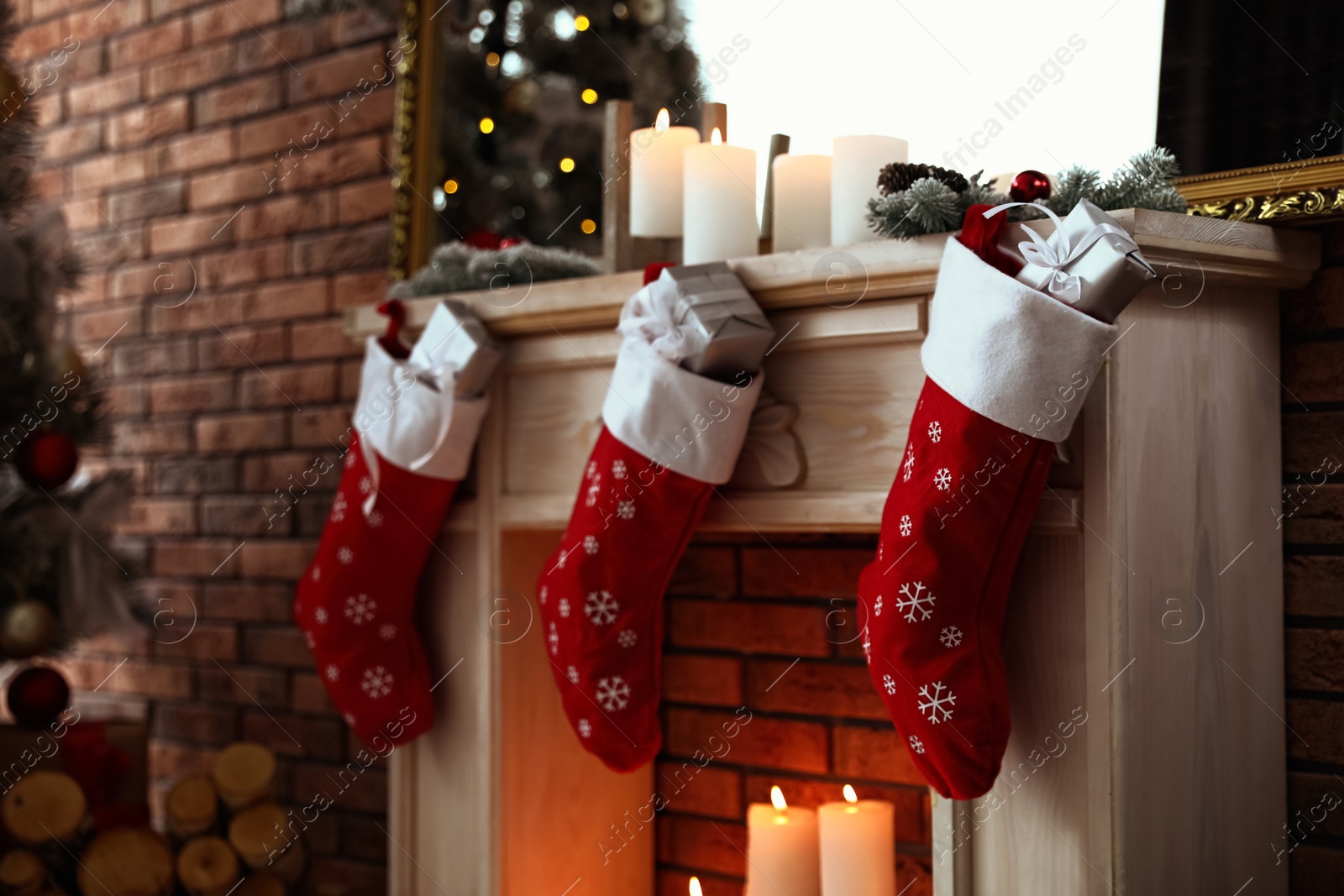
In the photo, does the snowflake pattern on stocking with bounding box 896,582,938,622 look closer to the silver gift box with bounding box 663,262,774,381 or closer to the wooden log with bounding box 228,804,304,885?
the silver gift box with bounding box 663,262,774,381

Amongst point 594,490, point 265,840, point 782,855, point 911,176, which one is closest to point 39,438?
point 265,840

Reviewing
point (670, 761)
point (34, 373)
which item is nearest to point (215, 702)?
point (34, 373)

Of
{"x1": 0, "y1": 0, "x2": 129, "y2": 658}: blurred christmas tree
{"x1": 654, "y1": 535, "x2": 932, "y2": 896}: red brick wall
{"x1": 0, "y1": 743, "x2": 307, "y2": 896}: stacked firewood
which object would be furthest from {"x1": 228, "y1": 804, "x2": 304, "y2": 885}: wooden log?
{"x1": 654, "y1": 535, "x2": 932, "y2": 896}: red brick wall

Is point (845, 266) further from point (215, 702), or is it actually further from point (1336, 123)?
point (215, 702)

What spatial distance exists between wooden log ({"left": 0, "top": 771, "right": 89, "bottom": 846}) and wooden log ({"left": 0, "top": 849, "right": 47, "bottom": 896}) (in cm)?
4

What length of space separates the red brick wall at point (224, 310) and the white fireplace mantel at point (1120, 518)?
83cm

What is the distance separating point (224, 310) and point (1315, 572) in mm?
1996

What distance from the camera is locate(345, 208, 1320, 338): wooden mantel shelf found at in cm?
120

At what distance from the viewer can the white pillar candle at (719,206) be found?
1513 millimetres

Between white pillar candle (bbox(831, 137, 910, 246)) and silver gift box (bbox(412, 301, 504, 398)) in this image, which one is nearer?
white pillar candle (bbox(831, 137, 910, 246))

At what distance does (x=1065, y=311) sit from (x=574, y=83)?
41.8 inches

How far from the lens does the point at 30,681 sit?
6.64ft

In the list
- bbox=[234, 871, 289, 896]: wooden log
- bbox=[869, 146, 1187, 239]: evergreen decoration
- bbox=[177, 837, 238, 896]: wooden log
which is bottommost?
bbox=[234, 871, 289, 896]: wooden log

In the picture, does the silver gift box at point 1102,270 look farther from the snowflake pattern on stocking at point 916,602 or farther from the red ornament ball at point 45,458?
the red ornament ball at point 45,458
